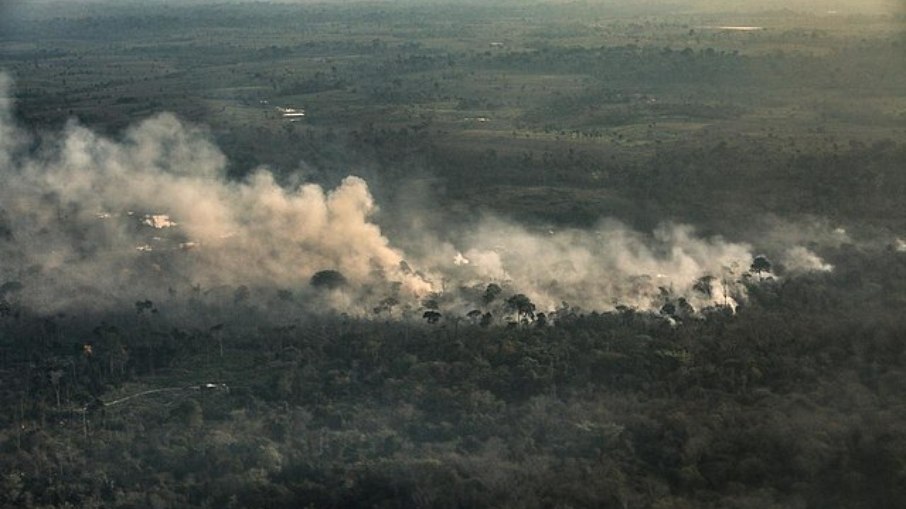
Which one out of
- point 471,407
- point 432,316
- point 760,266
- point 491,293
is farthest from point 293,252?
point 760,266

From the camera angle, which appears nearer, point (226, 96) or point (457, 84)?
point (226, 96)

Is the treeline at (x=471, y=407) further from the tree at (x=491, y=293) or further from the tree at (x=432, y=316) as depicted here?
the tree at (x=491, y=293)

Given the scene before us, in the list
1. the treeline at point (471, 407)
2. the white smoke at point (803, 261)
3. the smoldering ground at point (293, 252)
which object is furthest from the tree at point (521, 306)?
the white smoke at point (803, 261)

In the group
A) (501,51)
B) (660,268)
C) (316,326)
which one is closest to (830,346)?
(660,268)

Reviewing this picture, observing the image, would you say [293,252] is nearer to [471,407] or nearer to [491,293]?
[491,293]

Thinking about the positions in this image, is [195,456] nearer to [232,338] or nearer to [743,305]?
[232,338]

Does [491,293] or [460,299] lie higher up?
[491,293]

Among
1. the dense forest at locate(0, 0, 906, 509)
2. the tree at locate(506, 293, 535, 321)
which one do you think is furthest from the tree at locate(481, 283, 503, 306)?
the tree at locate(506, 293, 535, 321)
